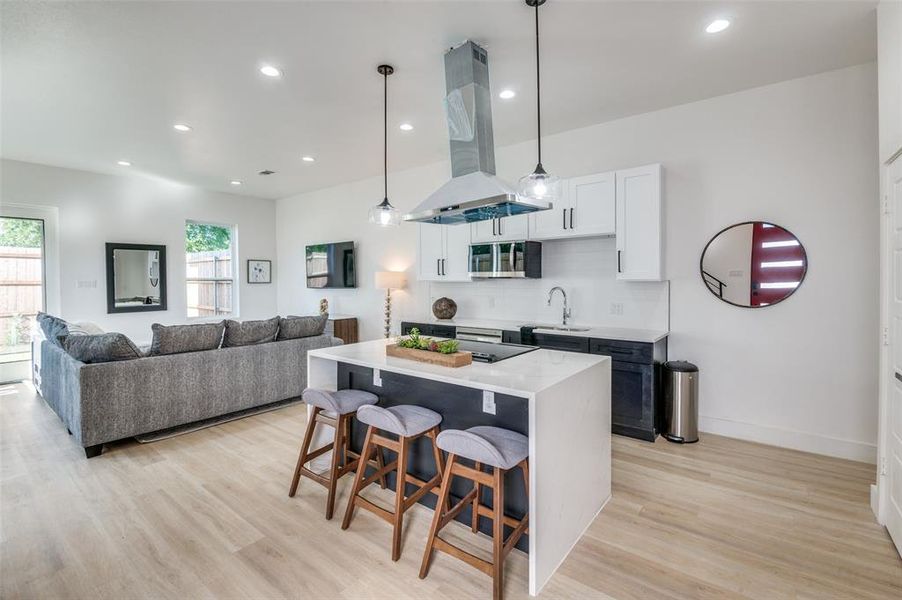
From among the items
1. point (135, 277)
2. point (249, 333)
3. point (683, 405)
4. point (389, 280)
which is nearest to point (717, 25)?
point (683, 405)

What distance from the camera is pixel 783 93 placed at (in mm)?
3369

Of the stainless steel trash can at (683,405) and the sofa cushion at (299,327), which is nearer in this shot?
the stainless steel trash can at (683,405)

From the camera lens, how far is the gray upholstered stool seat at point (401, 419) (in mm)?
2225

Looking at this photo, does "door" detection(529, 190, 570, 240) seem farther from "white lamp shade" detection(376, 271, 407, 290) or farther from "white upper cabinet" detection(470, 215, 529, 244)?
"white lamp shade" detection(376, 271, 407, 290)

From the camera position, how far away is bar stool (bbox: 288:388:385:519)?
257 cm

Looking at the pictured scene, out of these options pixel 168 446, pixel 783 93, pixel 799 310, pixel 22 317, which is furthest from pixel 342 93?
pixel 22 317

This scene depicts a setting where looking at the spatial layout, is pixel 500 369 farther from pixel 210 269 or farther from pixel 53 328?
pixel 210 269

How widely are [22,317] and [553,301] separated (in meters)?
6.82

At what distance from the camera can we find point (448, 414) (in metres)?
2.54

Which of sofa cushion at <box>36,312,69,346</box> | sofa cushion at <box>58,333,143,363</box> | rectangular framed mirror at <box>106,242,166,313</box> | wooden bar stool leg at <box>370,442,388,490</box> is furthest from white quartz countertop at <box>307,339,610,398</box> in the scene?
rectangular framed mirror at <box>106,242,166,313</box>

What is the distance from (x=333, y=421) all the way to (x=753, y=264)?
3498mm

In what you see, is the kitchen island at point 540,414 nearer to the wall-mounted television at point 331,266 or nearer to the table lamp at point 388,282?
the table lamp at point 388,282

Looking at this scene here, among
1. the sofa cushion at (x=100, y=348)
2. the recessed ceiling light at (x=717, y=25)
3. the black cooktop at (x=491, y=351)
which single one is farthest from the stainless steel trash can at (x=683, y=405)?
the sofa cushion at (x=100, y=348)

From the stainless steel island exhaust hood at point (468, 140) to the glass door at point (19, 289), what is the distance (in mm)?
5937
